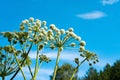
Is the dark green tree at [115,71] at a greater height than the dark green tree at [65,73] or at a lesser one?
lesser

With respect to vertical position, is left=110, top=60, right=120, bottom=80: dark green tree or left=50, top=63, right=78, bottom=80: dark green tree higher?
left=50, top=63, right=78, bottom=80: dark green tree

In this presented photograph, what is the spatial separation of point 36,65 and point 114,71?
2797 inches

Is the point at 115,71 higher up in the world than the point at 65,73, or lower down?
lower down

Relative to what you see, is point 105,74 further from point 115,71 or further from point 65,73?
point 65,73

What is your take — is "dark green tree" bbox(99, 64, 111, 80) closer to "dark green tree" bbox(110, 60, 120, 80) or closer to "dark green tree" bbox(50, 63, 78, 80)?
"dark green tree" bbox(110, 60, 120, 80)

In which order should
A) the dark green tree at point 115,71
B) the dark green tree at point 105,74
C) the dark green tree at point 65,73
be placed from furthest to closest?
the dark green tree at point 65,73 < the dark green tree at point 105,74 < the dark green tree at point 115,71

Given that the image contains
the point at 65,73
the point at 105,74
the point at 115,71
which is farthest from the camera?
the point at 65,73

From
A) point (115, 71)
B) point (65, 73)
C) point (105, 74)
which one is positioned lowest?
point (115, 71)

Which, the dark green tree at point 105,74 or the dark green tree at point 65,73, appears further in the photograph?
the dark green tree at point 65,73

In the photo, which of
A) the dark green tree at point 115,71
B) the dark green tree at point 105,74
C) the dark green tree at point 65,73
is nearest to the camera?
the dark green tree at point 115,71

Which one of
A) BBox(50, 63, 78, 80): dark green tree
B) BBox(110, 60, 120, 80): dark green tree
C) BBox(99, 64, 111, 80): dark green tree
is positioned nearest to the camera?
BBox(110, 60, 120, 80): dark green tree

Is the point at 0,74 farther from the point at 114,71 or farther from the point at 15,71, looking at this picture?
the point at 114,71

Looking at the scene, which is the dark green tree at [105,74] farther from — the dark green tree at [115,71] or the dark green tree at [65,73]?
the dark green tree at [65,73]

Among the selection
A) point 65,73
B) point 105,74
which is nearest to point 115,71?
point 105,74
